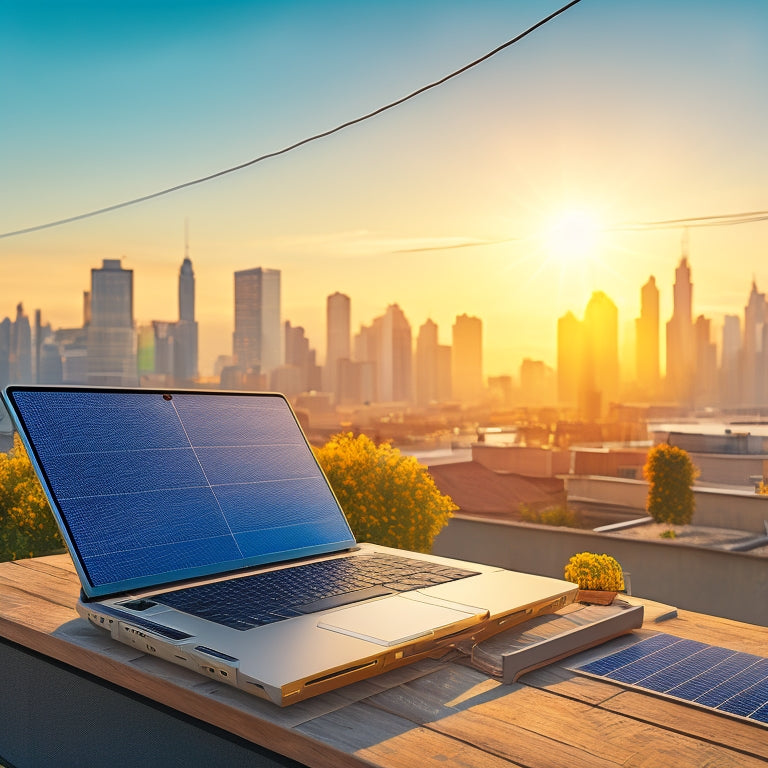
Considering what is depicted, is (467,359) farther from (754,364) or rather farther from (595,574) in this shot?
(595,574)

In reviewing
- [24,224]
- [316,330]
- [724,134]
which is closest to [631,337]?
[724,134]

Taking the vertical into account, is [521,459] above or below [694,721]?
below

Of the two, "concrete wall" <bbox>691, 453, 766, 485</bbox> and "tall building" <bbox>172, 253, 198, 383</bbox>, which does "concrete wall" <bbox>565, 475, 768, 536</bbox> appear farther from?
"tall building" <bbox>172, 253, 198, 383</bbox>

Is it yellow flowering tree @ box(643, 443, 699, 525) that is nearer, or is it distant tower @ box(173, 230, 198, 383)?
yellow flowering tree @ box(643, 443, 699, 525)

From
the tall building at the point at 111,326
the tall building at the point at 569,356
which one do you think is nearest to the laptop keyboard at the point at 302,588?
the tall building at the point at 569,356

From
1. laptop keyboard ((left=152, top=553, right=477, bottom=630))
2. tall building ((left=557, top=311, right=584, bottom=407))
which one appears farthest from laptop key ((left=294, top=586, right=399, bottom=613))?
tall building ((left=557, top=311, right=584, bottom=407))

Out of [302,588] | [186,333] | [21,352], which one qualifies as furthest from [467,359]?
[302,588]

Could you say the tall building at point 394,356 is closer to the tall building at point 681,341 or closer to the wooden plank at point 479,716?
the tall building at point 681,341

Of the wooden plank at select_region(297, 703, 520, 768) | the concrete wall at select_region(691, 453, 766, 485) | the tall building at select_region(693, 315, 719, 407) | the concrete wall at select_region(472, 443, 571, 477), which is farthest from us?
the concrete wall at select_region(472, 443, 571, 477)
